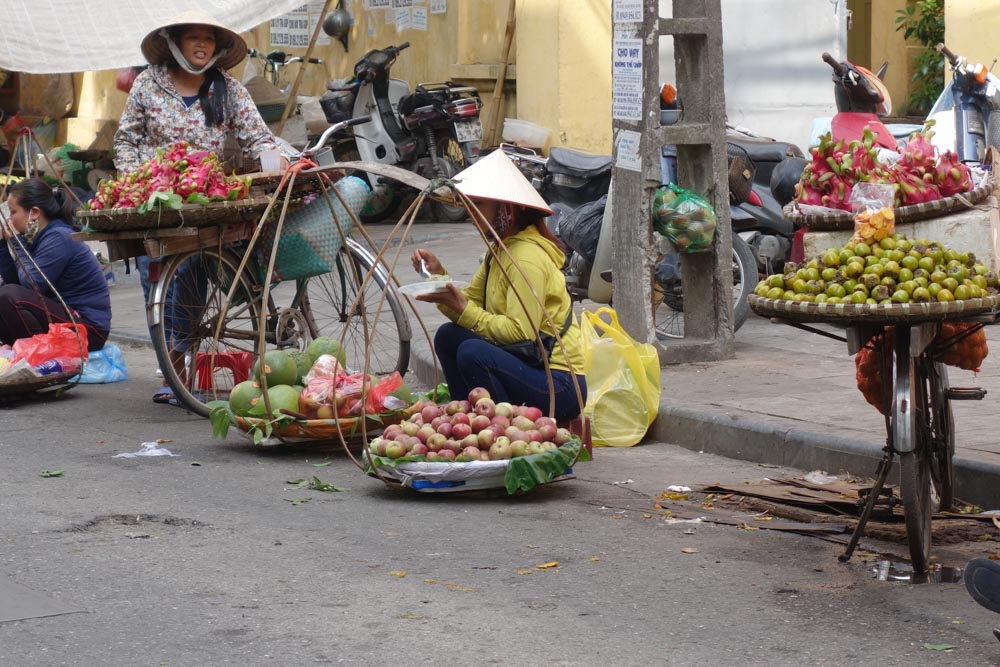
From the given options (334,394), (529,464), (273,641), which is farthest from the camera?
(334,394)

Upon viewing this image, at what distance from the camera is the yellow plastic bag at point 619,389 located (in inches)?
255

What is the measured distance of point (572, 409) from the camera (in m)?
5.95

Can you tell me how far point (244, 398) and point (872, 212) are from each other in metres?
2.85

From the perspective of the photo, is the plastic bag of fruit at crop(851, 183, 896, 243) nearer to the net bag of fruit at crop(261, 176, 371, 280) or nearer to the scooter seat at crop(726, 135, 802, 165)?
the net bag of fruit at crop(261, 176, 371, 280)

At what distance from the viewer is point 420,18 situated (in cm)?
1574

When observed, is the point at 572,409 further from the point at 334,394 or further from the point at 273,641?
the point at 273,641

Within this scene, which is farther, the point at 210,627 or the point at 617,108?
the point at 617,108

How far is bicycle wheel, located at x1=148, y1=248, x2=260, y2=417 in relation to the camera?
6.91 metres

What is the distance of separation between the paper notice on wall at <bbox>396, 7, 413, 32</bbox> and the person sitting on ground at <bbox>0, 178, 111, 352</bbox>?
8471 mm

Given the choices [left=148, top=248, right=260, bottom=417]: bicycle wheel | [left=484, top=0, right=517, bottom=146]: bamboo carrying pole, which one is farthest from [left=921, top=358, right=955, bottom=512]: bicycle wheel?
[left=484, top=0, right=517, bottom=146]: bamboo carrying pole

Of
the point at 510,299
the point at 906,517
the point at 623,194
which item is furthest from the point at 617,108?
the point at 906,517

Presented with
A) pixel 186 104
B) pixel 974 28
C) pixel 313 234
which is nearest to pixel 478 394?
pixel 313 234

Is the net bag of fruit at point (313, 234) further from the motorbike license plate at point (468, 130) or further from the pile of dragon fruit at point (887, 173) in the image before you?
→ the motorbike license plate at point (468, 130)

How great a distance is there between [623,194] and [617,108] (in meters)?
0.46
